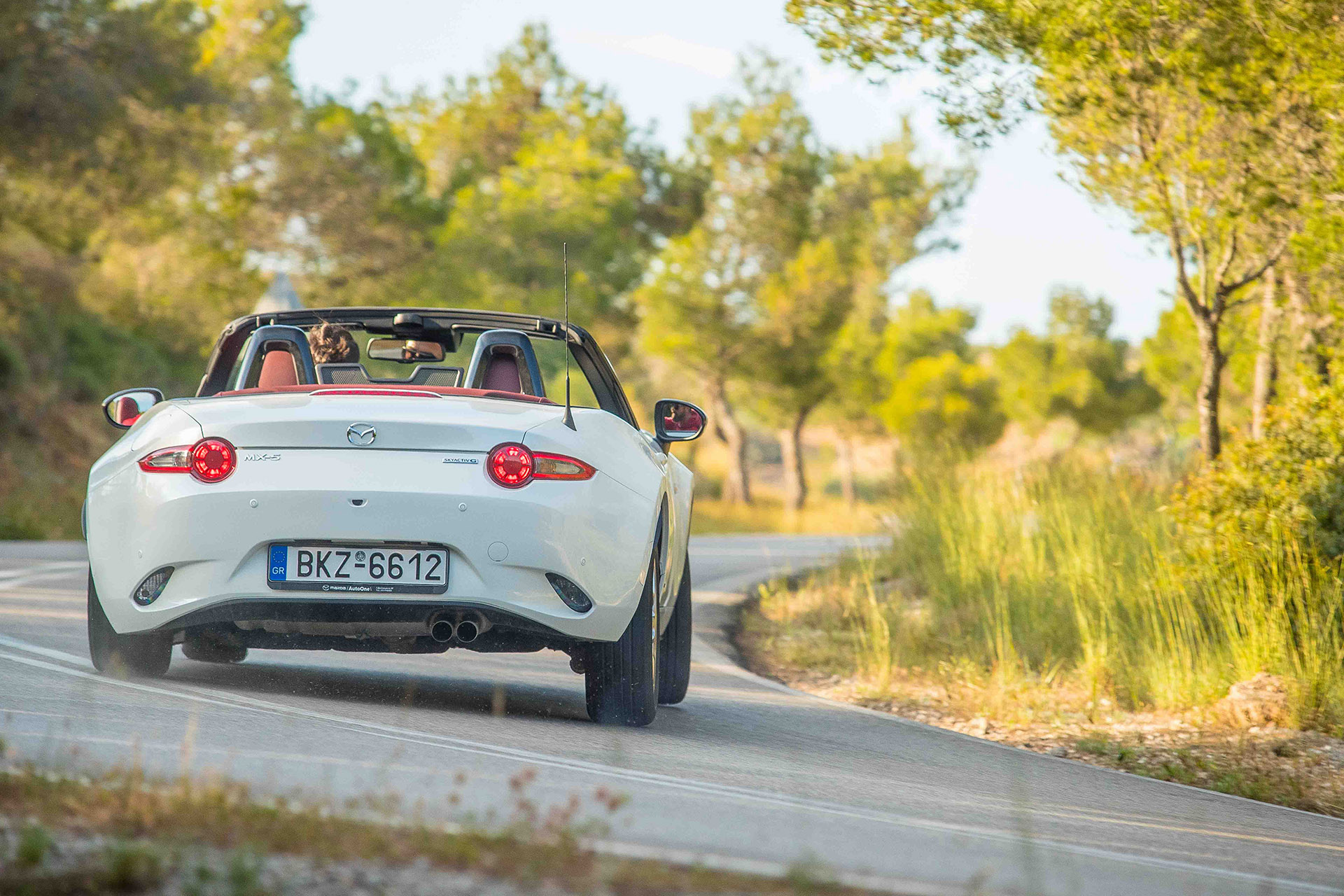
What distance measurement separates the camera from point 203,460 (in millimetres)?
5672

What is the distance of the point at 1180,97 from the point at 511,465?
6.56m

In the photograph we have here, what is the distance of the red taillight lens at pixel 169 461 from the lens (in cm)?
570

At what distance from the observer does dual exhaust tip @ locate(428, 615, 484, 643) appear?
18.4 ft

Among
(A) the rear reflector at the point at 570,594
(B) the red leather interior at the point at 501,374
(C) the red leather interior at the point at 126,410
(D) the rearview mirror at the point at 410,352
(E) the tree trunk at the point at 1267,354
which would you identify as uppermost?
(E) the tree trunk at the point at 1267,354

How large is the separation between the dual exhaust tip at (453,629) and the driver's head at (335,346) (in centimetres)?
209

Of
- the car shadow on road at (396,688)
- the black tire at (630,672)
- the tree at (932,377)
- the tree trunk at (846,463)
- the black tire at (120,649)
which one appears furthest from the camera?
the tree trunk at (846,463)

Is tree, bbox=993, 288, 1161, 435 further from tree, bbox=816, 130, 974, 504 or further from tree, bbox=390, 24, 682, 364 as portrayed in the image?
tree, bbox=390, 24, 682, 364

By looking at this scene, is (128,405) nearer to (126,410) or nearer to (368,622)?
(126,410)

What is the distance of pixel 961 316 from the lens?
71.2 meters

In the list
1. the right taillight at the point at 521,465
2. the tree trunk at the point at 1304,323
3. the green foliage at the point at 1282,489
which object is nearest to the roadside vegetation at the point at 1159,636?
the green foliage at the point at 1282,489

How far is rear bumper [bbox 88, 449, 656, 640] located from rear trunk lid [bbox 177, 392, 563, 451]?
2.0 inches

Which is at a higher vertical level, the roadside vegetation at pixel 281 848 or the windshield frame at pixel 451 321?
the windshield frame at pixel 451 321

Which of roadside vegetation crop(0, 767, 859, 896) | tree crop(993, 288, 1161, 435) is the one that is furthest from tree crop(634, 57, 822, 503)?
roadside vegetation crop(0, 767, 859, 896)

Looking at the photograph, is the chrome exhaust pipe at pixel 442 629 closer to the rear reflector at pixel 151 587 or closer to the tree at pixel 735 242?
the rear reflector at pixel 151 587
